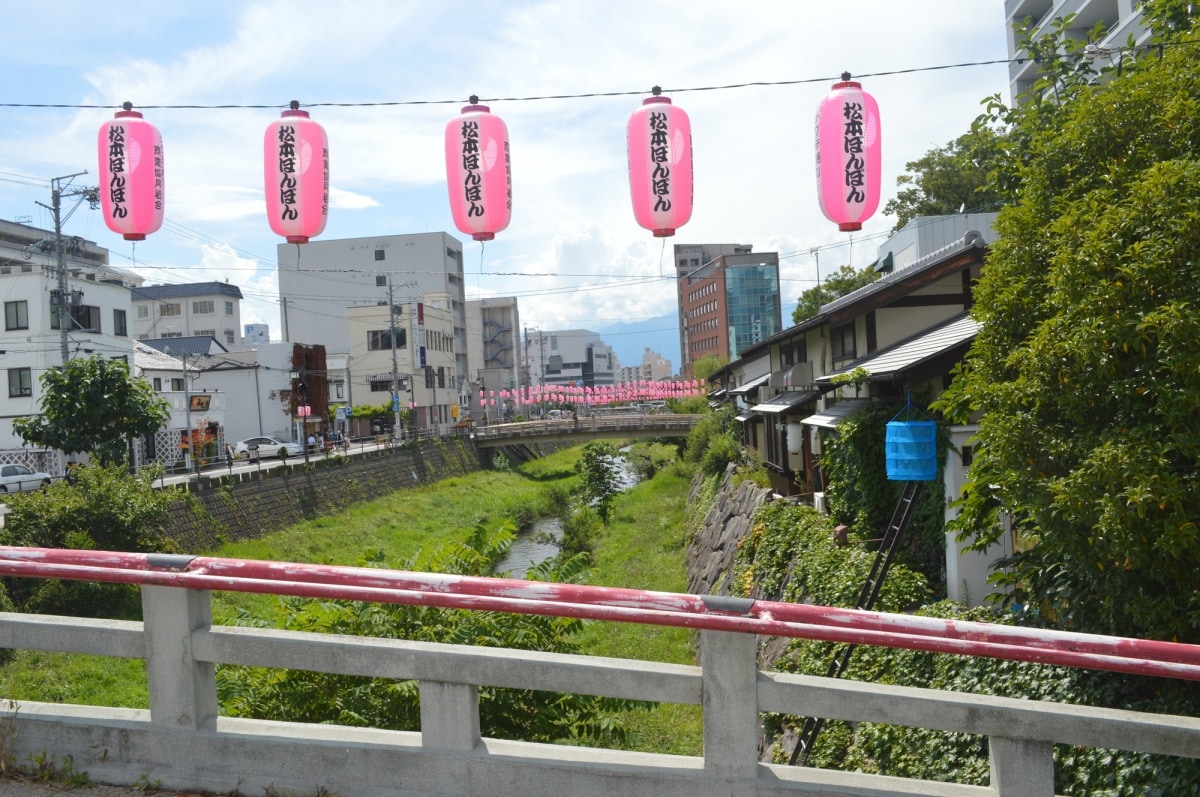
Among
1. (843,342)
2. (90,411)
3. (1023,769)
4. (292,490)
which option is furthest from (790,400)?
(292,490)

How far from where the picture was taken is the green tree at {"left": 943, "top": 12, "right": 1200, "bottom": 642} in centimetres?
586

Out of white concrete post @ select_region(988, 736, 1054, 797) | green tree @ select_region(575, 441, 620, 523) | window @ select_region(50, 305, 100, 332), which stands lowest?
green tree @ select_region(575, 441, 620, 523)

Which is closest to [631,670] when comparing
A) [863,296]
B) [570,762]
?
[570,762]

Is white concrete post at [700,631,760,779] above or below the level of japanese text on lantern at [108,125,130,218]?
below

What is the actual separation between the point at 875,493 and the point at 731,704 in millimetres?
11635

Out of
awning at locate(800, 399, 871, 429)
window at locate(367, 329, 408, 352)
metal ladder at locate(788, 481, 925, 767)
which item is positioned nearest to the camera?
A: metal ladder at locate(788, 481, 925, 767)

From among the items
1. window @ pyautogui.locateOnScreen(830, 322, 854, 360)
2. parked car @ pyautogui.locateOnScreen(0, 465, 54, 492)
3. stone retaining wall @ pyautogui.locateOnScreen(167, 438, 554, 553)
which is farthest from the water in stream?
parked car @ pyautogui.locateOnScreen(0, 465, 54, 492)

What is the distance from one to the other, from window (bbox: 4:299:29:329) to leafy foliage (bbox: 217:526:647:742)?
124 feet

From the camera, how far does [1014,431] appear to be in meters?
6.77

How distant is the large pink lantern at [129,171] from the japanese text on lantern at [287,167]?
5.64ft

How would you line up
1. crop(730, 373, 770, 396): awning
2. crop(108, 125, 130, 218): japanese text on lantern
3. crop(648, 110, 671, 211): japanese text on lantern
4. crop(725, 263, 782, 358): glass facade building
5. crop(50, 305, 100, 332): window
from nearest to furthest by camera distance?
crop(108, 125, 130, 218): japanese text on lantern
crop(648, 110, 671, 211): japanese text on lantern
crop(730, 373, 770, 396): awning
crop(50, 305, 100, 332): window
crop(725, 263, 782, 358): glass facade building

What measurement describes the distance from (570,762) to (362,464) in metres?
42.9

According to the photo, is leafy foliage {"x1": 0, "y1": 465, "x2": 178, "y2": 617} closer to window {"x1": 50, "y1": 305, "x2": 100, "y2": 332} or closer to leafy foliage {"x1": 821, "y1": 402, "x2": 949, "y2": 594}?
window {"x1": 50, "y1": 305, "x2": 100, "y2": 332}

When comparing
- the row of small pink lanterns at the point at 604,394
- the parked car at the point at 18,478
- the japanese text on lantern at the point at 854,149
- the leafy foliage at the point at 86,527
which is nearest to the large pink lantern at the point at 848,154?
the japanese text on lantern at the point at 854,149
